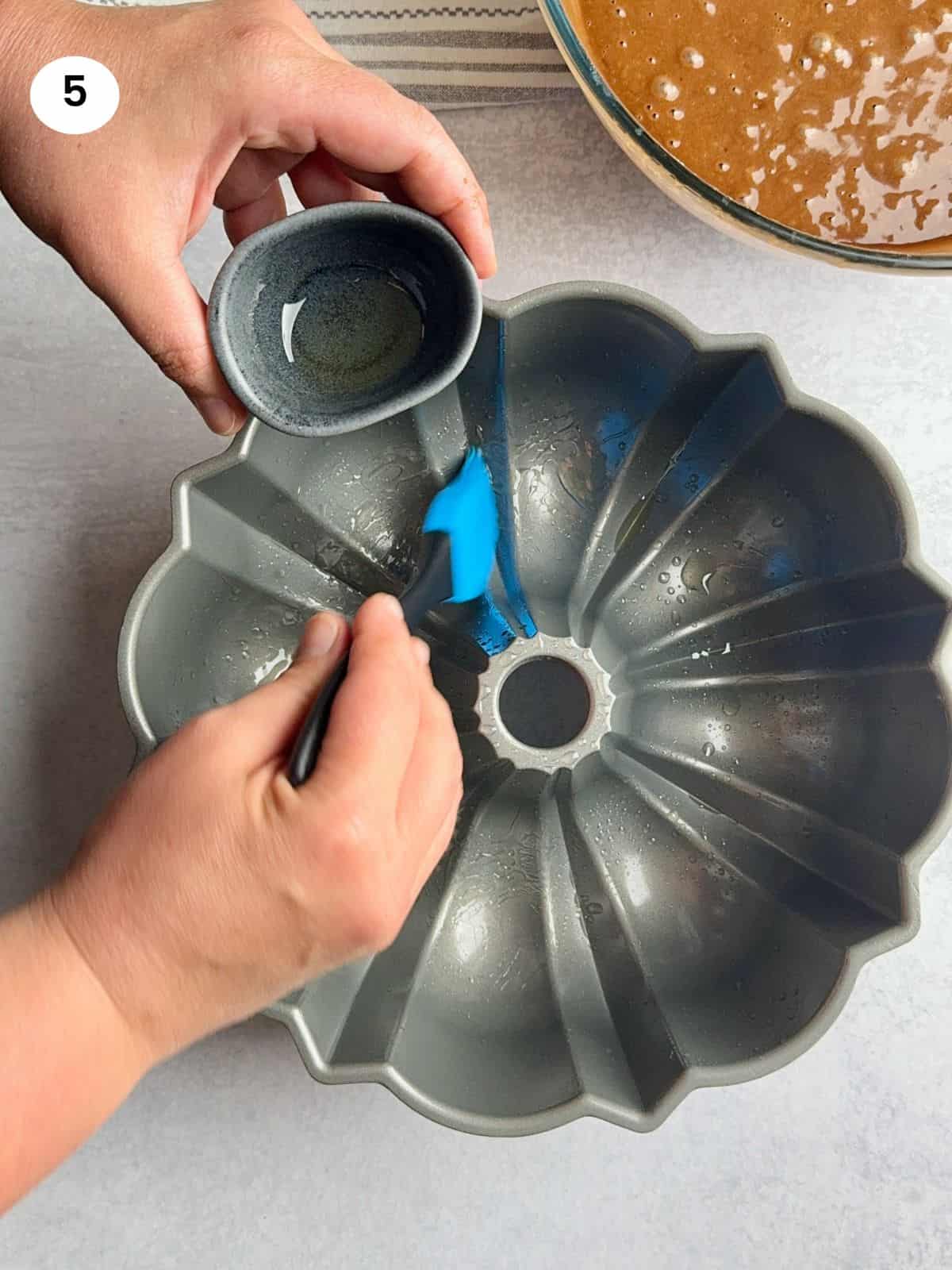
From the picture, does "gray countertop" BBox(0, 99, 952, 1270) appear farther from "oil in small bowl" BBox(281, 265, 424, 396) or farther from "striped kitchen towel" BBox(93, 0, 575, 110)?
"oil in small bowl" BBox(281, 265, 424, 396)

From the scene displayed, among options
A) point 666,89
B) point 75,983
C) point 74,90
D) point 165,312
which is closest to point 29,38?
point 74,90

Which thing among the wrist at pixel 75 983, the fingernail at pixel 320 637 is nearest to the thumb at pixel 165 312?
the fingernail at pixel 320 637

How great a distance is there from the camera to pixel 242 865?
0.41 meters

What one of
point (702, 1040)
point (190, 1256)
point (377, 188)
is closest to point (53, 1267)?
point (190, 1256)

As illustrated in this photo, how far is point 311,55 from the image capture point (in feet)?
1.59

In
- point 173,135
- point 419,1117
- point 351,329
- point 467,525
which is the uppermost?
point 173,135

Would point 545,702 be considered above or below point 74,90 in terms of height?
below

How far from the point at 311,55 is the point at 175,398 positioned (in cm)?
22

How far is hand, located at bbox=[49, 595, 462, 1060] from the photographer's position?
0.41 m

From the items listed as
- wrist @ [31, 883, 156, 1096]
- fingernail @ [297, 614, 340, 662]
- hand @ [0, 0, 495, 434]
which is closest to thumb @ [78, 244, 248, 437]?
hand @ [0, 0, 495, 434]

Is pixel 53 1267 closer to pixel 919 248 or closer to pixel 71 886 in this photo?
pixel 71 886

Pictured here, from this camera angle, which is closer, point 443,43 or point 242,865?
point 242,865

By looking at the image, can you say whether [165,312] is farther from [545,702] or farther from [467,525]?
[545,702]

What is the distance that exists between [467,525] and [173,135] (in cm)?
23
